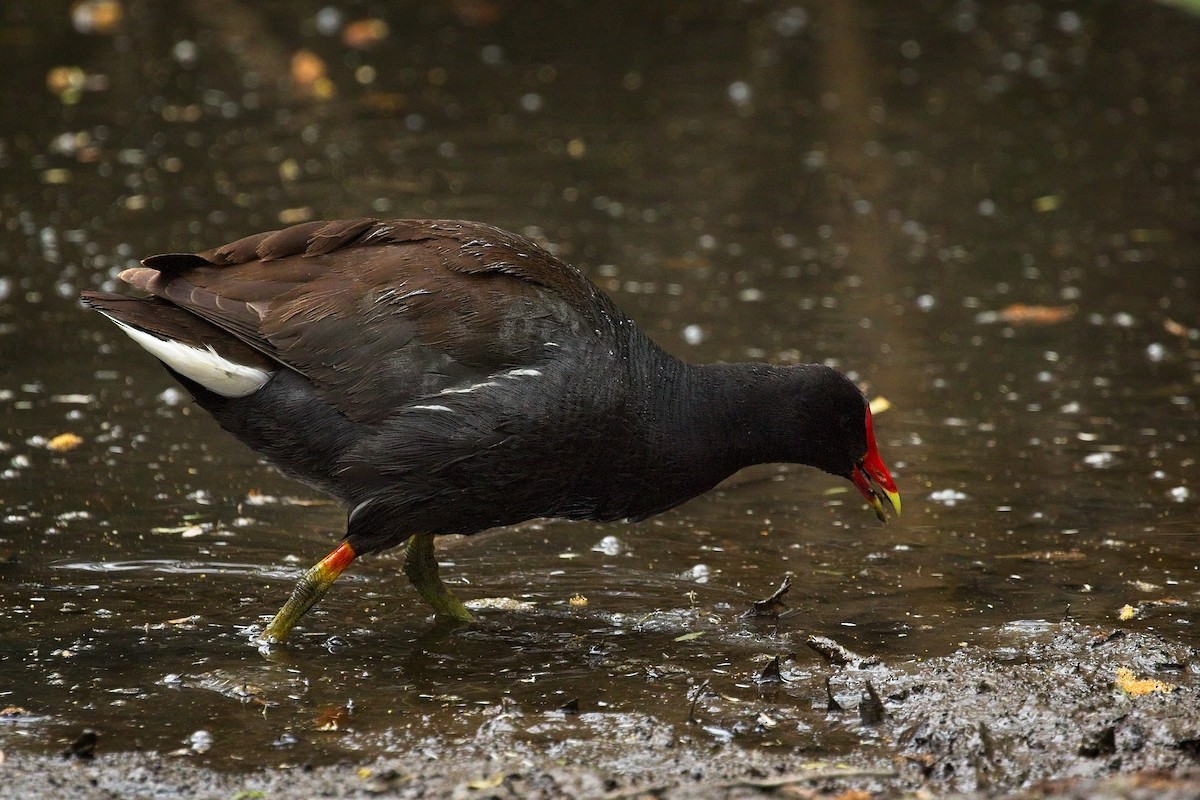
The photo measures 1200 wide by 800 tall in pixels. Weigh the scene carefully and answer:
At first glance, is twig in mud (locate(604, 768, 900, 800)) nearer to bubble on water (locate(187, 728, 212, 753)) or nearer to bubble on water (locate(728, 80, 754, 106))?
bubble on water (locate(187, 728, 212, 753))

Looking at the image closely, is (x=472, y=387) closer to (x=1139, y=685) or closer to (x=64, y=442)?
(x=1139, y=685)

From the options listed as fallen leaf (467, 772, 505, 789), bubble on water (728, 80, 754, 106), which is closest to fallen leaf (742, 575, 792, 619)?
fallen leaf (467, 772, 505, 789)

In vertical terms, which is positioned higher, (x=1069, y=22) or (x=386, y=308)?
(x=1069, y=22)

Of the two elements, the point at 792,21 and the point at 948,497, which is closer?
the point at 948,497

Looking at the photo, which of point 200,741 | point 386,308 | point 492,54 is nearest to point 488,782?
A: point 200,741

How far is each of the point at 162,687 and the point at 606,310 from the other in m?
1.91

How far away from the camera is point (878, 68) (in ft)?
46.5

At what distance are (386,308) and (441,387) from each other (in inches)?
13.4

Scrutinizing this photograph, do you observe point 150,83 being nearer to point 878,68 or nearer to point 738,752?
point 878,68

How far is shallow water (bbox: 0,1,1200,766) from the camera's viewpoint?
16.3ft

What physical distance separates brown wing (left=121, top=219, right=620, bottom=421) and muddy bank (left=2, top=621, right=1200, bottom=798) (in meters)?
1.17

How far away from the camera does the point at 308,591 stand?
16.6ft

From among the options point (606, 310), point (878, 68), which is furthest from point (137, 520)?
point (878, 68)

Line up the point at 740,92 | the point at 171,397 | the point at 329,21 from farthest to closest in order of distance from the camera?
the point at 329,21 → the point at 740,92 → the point at 171,397
